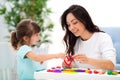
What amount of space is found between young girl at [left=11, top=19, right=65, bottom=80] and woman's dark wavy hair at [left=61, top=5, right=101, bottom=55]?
0.82 feet

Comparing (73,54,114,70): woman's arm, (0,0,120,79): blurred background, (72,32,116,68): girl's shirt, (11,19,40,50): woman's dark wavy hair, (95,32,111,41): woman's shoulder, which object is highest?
(0,0,120,79): blurred background

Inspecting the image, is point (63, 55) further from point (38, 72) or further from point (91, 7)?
point (91, 7)

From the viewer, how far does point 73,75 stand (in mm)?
1522

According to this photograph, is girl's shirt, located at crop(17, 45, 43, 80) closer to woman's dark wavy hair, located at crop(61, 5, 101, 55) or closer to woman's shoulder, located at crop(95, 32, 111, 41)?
woman's dark wavy hair, located at crop(61, 5, 101, 55)

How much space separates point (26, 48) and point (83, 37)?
48 centimetres

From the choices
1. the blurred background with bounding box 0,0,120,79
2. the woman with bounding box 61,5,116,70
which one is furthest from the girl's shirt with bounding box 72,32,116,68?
the blurred background with bounding box 0,0,120,79

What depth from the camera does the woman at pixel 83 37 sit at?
205 centimetres

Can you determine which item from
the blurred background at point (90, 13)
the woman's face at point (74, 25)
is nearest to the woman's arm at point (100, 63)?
the woman's face at point (74, 25)

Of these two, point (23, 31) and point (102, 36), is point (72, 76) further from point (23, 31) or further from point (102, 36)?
point (23, 31)

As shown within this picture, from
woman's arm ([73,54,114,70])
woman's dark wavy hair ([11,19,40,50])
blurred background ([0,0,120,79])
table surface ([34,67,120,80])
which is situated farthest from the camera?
blurred background ([0,0,120,79])

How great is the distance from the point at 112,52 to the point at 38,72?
614mm

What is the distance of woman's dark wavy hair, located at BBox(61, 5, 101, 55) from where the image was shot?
6.91 ft

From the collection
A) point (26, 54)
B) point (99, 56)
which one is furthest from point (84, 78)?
point (26, 54)

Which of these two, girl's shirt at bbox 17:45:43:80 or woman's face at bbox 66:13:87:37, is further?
girl's shirt at bbox 17:45:43:80
